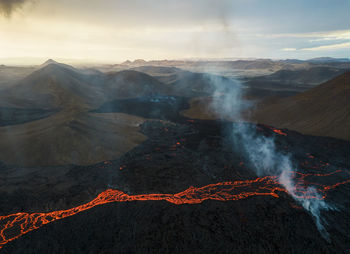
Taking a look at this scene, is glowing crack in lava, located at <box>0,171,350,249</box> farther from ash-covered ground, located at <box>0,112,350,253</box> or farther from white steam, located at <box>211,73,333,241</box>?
white steam, located at <box>211,73,333,241</box>

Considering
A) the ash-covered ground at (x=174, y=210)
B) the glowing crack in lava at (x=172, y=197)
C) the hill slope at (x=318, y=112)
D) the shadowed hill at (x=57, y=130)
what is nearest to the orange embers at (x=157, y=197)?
the glowing crack in lava at (x=172, y=197)

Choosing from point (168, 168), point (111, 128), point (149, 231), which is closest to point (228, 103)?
point (111, 128)

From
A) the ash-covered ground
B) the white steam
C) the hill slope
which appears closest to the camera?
the ash-covered ground

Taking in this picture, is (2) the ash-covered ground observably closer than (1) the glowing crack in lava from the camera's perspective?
Yes

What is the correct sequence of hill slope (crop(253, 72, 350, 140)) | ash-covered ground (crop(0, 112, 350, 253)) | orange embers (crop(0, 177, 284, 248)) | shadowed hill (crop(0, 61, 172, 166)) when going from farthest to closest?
hill slope (crop(253, 72, 350, 140)) → shadowed hill (crop(0, 61, 172, 166)) → orange embers (crop(0, 177, 284, 248)) → ash-covered ground (crop(0, 112, 350, 253))

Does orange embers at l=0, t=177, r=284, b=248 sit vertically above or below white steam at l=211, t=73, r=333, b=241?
above

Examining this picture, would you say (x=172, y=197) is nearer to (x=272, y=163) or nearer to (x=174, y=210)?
(x=174, y=210)

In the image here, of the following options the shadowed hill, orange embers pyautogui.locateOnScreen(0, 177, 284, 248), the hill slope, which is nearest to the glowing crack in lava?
orange embers pyautogui.locateOnScreen(0, 177, 284, 248)

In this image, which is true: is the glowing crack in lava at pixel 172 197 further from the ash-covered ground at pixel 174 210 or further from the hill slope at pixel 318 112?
the hill slope at pixel 318 112
